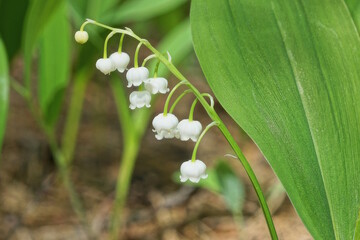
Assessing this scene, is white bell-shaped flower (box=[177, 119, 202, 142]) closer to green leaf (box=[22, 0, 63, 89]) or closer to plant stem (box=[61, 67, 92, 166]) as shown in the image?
green leaf (box=[22, 0, 63, 89])

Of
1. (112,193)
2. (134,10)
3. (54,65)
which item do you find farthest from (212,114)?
(112,193)

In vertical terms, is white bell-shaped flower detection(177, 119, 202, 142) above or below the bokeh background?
above

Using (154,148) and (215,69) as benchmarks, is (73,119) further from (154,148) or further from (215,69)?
(215,69)

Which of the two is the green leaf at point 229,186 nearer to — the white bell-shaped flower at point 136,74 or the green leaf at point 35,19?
the green leaf at point 35,19

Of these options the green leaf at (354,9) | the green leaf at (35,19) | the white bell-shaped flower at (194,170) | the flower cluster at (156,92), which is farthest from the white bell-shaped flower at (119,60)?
the green leaf at (35,19)

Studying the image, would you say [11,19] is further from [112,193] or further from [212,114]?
[212,114]

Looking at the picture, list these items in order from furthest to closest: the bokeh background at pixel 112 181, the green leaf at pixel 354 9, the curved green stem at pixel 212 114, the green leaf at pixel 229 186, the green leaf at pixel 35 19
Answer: the bokeh background at pixel 112 181 < the green leaf at pixel 229 186 < the green leaf at pixel 35 19 < the green leaf at pixel 354 9 < the curved green stem at pixel 212 114

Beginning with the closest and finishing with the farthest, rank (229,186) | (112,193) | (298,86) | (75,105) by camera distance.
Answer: (298,86) < (229,186) < (75,105) < (112,193)

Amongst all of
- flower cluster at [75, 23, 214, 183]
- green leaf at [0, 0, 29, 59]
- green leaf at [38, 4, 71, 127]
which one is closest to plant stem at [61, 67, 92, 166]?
green leaf at [38, 4, 71, 127]
